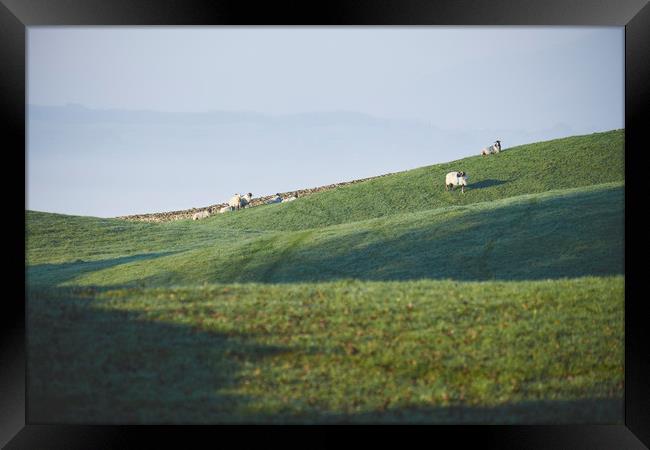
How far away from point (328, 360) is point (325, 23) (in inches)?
323

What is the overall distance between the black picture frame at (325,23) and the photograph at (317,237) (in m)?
0.40

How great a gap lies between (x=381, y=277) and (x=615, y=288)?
36.9 feet

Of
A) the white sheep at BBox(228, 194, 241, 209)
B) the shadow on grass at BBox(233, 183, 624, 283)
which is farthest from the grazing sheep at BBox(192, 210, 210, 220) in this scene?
the shadow on grass at BBox(233, 183, 624, 283)

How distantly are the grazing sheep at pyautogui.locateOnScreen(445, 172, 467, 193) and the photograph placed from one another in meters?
1.51

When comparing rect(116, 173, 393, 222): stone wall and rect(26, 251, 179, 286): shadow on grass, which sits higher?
rect(116, 173, 393, 222): stone wall

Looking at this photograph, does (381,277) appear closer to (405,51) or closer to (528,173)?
(405,51)

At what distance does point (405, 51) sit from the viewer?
2328 cm

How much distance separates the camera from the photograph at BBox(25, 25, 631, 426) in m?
14.1

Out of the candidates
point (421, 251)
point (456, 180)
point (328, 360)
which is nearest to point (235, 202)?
point (456, 180)

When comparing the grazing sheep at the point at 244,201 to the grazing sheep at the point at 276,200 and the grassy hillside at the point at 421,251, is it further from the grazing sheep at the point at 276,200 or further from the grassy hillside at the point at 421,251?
the grassy hillside at the point at 421,251

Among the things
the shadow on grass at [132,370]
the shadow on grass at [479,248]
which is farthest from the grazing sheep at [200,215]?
the shadow on grass at [132,370]

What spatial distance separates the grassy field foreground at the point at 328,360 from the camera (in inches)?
544

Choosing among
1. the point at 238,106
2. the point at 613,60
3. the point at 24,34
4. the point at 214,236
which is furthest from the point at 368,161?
the point at 24,34

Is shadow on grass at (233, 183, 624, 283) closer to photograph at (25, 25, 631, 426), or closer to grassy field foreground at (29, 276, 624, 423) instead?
photograph at (25, 25, 631, 426)
